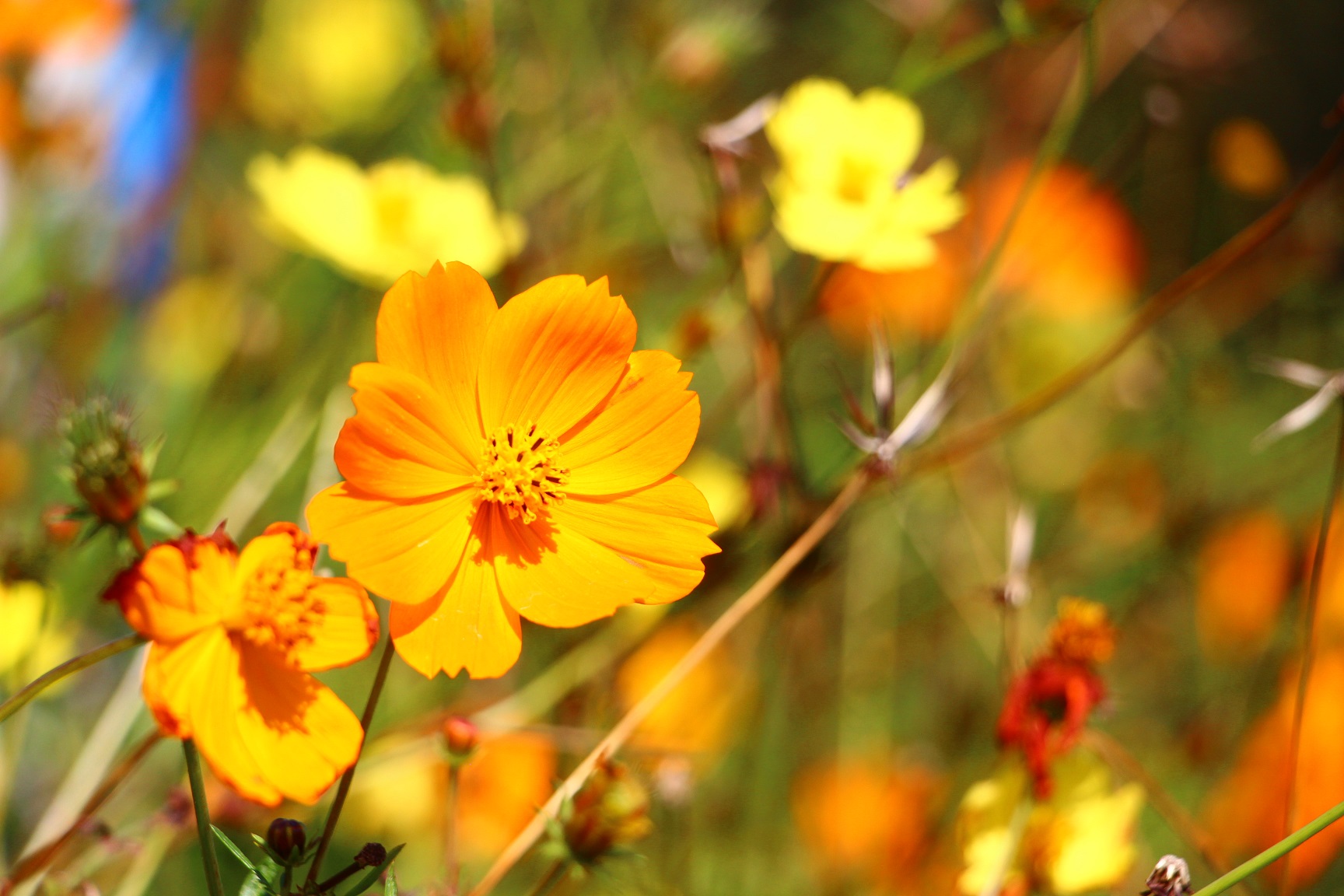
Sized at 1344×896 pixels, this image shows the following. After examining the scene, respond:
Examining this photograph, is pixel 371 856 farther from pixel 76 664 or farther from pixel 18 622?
pixel 18 622

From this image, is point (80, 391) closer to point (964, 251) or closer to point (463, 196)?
point (463, 196)

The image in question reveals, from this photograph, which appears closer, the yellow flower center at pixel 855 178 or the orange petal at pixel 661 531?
the orange petal at pixel 661 531

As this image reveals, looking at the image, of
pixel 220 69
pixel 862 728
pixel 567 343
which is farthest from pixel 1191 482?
pixel 220 69

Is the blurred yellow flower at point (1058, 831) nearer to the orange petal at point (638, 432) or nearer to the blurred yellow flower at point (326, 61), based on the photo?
the orange petal at point (638, 432)

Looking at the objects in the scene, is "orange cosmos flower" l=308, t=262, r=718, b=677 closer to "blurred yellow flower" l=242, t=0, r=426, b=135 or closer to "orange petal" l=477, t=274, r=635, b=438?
"orange petal" l=477, t=274, r=635, b=438

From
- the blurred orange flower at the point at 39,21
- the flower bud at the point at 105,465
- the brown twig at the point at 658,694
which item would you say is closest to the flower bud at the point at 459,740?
the brown twig at the point at 658,694
